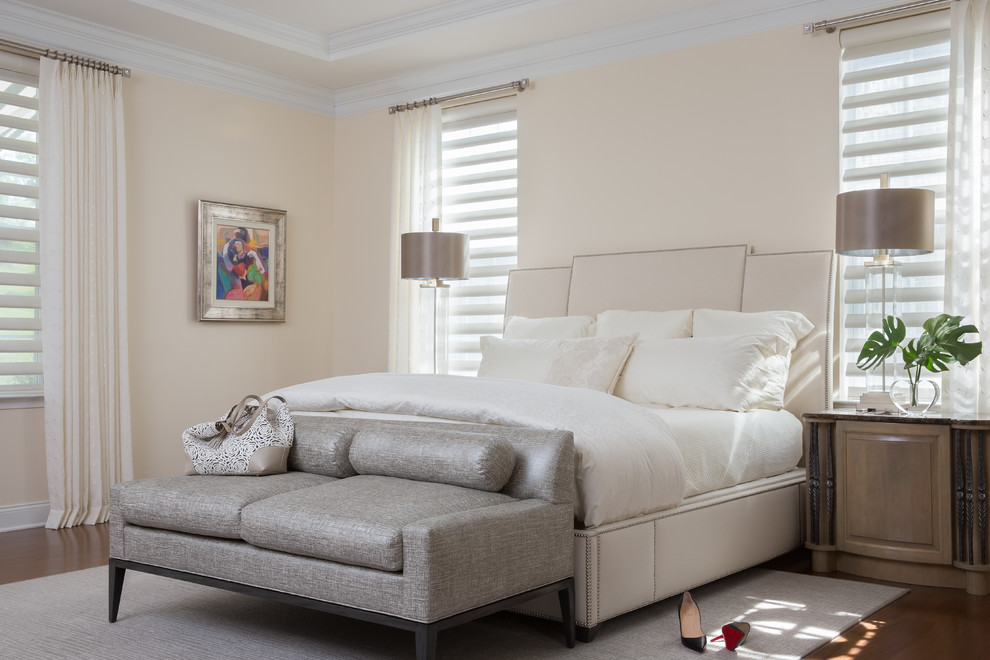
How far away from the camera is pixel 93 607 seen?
10.8ft

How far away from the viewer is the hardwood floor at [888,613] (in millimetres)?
2791

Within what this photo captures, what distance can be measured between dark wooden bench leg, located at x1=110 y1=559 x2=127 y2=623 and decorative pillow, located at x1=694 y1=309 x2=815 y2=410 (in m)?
2.78

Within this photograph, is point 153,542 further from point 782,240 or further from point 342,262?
point 342,262

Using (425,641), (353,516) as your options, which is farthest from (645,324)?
(425,641)

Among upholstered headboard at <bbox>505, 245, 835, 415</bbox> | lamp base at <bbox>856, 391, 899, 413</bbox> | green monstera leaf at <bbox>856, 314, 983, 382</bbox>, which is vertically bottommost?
lamp base at <bbox>856, 391, 899, 413</bbox>

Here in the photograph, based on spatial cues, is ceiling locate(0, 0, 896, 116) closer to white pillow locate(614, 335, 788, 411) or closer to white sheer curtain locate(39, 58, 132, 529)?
white sheer curtain locate(39, 58, 132, 529)

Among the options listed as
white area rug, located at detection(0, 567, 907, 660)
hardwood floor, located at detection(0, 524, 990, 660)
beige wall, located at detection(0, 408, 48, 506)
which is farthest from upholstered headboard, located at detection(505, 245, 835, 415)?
beige wall, located at detection(0, 408, 48, 506)

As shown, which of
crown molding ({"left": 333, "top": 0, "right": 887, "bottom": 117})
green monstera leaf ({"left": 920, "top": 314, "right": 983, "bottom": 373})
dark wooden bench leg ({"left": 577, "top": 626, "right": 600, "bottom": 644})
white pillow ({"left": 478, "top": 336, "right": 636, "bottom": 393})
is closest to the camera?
dark wooden bench leg ({"left": 577, "top": 626, "right": 600, "bottom": 644})

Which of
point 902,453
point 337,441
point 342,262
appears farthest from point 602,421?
point 342,262

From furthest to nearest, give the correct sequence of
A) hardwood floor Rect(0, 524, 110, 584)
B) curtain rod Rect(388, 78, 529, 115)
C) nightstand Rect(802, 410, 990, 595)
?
curtain rod Rect(388, 78, 529, 115)
hardwood floor Rect(0, 524, 110, 584)
nightstand Rect(802, 410, 990, 595)

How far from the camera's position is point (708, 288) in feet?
15.4

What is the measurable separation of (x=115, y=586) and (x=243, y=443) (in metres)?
0.65

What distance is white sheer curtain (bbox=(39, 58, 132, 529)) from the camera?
4.84m

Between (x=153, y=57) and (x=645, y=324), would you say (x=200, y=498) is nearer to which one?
(x=645, y=324)
